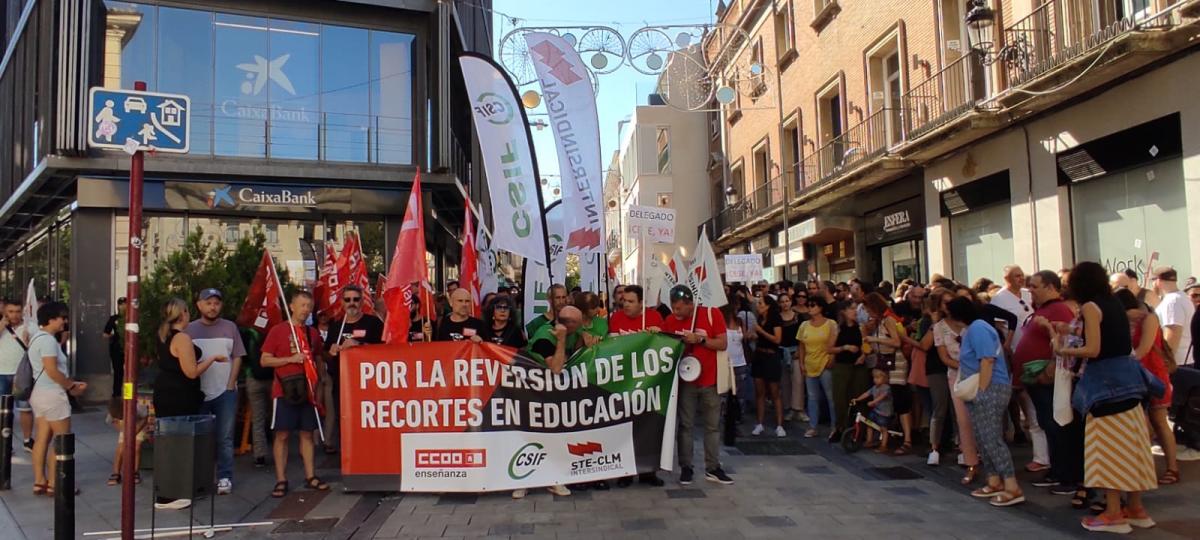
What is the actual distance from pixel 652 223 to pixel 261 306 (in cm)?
495

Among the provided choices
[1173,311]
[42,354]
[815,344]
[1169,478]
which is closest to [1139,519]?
[1169,478]

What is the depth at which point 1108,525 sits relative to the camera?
5461mm

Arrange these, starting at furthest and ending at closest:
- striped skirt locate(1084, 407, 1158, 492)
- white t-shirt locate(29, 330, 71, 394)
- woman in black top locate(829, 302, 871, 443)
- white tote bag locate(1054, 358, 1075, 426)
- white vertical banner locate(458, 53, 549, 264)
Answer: woman in black top locate(829, 302, 871, 443), white vertical banner locate(458, 53, 549, 264), white t-shirt locate(29, 330, 71, 394), white tote bag locate(1054, 358, 1075, 426), striped skirt locate(1084, 407, 1158, 492)

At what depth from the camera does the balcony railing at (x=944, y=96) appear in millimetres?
13578

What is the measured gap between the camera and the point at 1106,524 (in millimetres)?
5473

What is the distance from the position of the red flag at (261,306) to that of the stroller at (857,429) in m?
6.52

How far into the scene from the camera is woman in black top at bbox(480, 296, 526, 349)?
6.96 metres

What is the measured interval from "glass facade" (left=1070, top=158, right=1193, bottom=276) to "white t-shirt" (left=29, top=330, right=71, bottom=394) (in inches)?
502

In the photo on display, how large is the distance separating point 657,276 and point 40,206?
16164 mm

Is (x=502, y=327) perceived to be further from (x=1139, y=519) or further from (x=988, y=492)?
(x=1139, y=519)

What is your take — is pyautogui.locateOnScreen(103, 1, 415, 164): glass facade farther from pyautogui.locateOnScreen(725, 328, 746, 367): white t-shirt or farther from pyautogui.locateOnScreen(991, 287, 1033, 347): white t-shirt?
pyautogui.locateOnScreen(991, 287, 1033, 347): white t-shirt

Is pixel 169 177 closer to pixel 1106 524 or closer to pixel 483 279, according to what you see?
pixel 483 279

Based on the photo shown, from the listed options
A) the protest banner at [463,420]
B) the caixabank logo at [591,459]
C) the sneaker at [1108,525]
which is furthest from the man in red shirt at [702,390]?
the sneaker at [1108,525]

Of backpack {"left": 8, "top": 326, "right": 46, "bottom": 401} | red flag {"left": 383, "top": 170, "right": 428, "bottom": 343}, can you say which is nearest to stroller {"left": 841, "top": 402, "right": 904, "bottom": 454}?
red flag {"left": 383, "top": 170, "right": 428, "bottom": 343}
